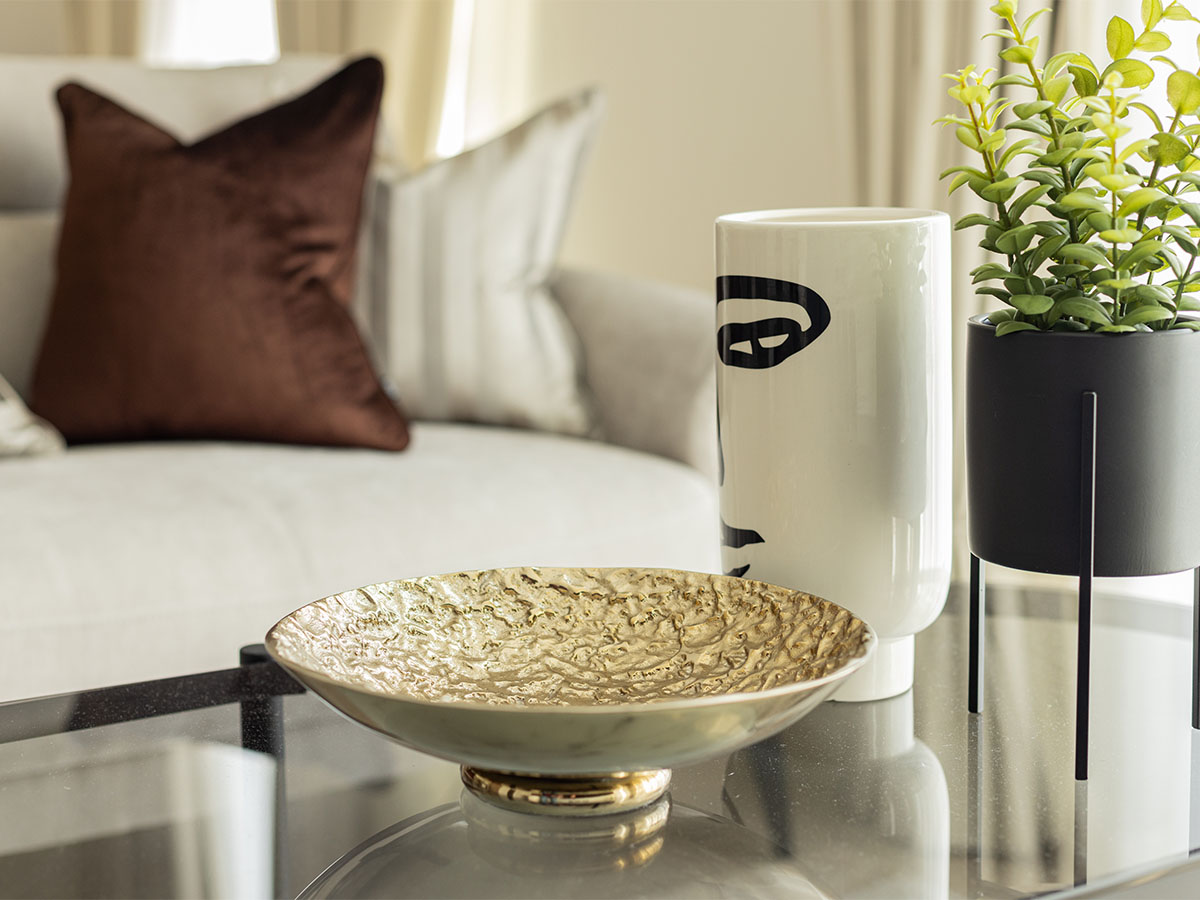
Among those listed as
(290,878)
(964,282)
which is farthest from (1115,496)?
(964,282)

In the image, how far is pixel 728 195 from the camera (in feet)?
8.82

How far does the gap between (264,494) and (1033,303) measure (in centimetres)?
93

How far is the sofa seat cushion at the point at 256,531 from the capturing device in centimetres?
121

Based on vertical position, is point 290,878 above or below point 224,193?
below

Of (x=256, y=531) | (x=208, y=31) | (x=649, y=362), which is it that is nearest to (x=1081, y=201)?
(x=256, y=531)

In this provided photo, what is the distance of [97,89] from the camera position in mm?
1792

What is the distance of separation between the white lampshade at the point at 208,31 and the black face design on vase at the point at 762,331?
300cm

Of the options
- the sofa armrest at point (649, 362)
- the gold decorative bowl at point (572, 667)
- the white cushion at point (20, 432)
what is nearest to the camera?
the gold decorative bowl at point (572, 667)

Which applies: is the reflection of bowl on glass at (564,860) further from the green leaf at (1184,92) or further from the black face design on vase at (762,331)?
the green leaf at (1184,92)

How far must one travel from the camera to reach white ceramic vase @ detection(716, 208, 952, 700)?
75 centimetres

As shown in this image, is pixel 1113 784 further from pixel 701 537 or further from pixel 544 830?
pixel 701 537

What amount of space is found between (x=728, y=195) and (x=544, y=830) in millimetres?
2219

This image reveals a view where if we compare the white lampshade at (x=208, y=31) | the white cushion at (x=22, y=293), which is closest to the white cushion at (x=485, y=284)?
the white cushion at (x=22, y=293)

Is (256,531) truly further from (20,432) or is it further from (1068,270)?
(1068,270)
